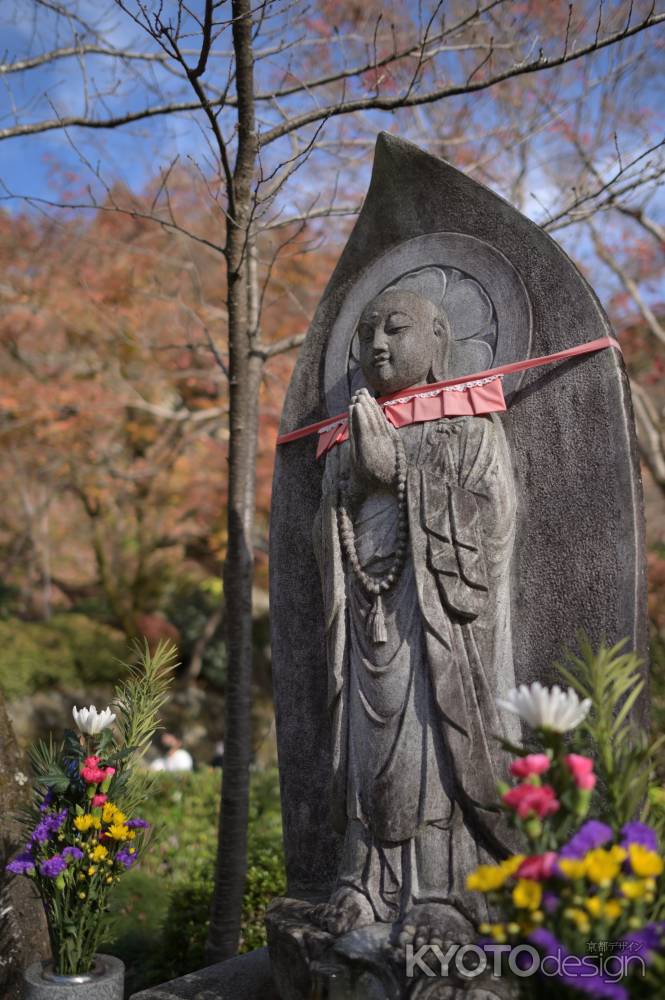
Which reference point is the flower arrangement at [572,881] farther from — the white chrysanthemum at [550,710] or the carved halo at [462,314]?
the carved halo at [462,314]

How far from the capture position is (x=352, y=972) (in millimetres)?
2721

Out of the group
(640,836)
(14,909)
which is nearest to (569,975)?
(640,836)

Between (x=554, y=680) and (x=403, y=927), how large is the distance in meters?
1.00

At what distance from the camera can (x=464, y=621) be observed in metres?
3.06

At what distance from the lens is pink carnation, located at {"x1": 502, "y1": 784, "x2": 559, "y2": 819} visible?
6.50 feet

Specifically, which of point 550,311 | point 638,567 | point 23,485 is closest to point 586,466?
point 638,567

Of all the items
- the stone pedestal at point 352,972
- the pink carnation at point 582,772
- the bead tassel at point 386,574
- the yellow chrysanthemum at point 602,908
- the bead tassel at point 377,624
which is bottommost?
the stone pedestal at point 352,972

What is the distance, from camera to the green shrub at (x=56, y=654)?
1112 cm

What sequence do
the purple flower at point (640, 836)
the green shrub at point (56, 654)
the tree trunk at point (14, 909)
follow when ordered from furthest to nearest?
1. the green shrub at point (56, 654)
2. the tree trunk at point (14, 909)
3. the purple flower at point (640, 836)

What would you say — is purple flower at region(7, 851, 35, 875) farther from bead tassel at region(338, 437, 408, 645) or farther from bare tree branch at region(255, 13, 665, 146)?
bare tree branch at region(255, 13, 665, 146)

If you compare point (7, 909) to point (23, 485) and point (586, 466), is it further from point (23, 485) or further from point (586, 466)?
point (23, 485)

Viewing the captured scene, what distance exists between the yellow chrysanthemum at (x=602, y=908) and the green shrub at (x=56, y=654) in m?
9.86

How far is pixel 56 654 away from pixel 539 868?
35.2ft

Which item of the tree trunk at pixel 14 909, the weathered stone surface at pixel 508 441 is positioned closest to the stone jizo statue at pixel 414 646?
the weathered stone surface at pixel 508 441
